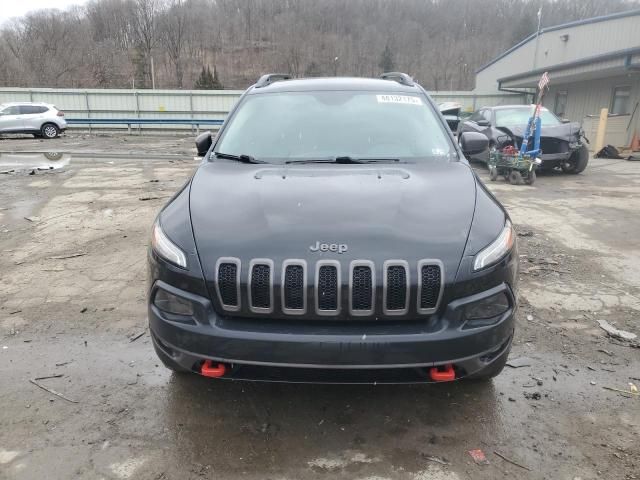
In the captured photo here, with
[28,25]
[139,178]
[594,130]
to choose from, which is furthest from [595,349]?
[28,25]

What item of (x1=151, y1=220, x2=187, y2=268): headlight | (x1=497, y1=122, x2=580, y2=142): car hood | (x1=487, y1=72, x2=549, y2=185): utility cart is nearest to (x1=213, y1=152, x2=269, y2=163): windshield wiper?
(x1=151, y1=220, x2=187, y2=268): headlight

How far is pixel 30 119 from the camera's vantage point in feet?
70.3

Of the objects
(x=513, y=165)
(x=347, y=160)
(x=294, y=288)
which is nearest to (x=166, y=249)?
(x=294, y=288)

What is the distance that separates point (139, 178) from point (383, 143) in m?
8.10

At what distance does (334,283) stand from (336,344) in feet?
0.87

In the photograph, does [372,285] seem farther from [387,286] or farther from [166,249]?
[166,249]

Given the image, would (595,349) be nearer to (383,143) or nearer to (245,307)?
(383,143)

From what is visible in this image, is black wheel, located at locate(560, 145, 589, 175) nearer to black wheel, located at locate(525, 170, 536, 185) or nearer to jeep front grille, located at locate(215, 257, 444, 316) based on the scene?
black wheel, located at locate(525, 170, 536, 185)

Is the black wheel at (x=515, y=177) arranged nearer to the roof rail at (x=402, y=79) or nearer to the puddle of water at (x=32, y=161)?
the roof rail at (x=402, y=79)

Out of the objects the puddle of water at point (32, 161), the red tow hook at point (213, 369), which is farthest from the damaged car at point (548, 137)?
the puddle of water at point (32, 161)

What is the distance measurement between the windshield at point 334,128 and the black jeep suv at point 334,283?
2.20 feet

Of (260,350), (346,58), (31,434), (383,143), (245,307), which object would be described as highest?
(346,58)

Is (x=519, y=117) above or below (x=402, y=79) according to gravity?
below

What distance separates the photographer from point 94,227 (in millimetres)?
6352
